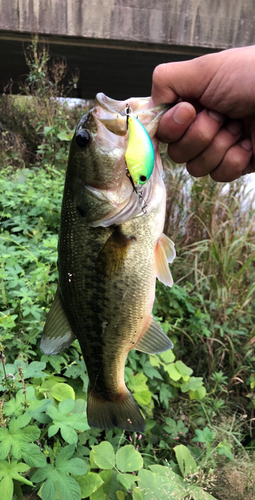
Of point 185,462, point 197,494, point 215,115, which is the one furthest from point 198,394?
point 215,115

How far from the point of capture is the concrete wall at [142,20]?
22.4 feet

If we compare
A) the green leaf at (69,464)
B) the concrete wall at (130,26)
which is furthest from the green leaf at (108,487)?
the concrete wall at (130,26)

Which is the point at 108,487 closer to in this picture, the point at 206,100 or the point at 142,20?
the point at 206,100

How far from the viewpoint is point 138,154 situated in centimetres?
104

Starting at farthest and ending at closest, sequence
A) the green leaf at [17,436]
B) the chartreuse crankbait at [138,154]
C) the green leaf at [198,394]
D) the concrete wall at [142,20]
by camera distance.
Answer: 1. the concrete wall at [142,20]
2. the green leaf at [198,394]
3. the green leaf at [17,436]
4. the chartreuse crankbait at [138,154]

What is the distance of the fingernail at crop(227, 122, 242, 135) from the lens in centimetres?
154

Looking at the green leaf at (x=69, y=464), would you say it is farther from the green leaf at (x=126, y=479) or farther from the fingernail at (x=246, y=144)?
the fingernail at (x=246, y=144)

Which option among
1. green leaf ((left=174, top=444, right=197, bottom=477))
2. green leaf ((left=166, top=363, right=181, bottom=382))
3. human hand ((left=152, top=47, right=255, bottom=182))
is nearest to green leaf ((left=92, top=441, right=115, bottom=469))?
green leaf ((left=174, top=444, right=197, bottom=477))

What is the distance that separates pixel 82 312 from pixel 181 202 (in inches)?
124

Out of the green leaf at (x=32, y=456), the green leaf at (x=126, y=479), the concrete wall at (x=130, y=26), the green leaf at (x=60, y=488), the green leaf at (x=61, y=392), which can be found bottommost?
the green leaf at (x=126, y=479)

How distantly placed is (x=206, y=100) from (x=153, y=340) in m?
1.00

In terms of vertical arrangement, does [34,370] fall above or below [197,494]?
above

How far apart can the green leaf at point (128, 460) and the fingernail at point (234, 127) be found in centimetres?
160

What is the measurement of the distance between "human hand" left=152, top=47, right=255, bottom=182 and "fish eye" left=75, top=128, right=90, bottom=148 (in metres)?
0.31
